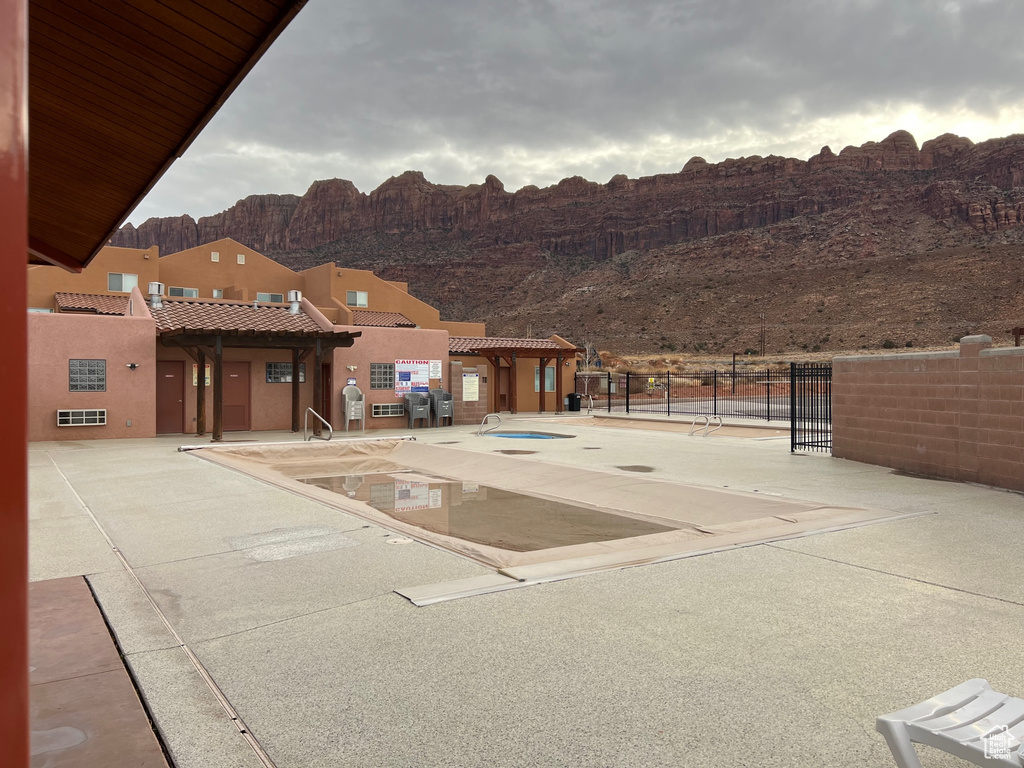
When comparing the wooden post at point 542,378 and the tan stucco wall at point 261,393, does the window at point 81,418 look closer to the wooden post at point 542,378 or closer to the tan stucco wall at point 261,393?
the tan stucco wall at point 261,393

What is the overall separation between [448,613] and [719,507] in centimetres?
551

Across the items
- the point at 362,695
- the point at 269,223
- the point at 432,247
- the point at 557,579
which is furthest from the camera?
the point at 269,223

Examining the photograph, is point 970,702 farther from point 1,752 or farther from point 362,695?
point 1,752

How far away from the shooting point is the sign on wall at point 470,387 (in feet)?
82.5

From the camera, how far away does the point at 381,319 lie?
36.5 meters

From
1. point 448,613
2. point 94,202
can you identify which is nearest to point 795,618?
point 448,613

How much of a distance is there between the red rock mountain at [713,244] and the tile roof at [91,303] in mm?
26548

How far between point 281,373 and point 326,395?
1.53 meters

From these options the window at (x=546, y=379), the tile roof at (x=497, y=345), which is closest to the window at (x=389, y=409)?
the tile roof at (x=497, y=345)

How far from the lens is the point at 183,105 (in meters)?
4.52

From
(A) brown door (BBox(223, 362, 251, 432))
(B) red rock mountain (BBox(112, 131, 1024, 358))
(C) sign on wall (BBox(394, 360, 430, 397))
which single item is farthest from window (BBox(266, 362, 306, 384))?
(B) red rock mountain (BBox(112, 131, 1024, 358))

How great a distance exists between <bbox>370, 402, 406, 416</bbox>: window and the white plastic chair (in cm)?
2101

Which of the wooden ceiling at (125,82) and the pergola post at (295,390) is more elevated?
the wooden ceiling at (125,82)

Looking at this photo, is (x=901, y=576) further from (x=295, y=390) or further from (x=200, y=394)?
(x=295, y=390)
